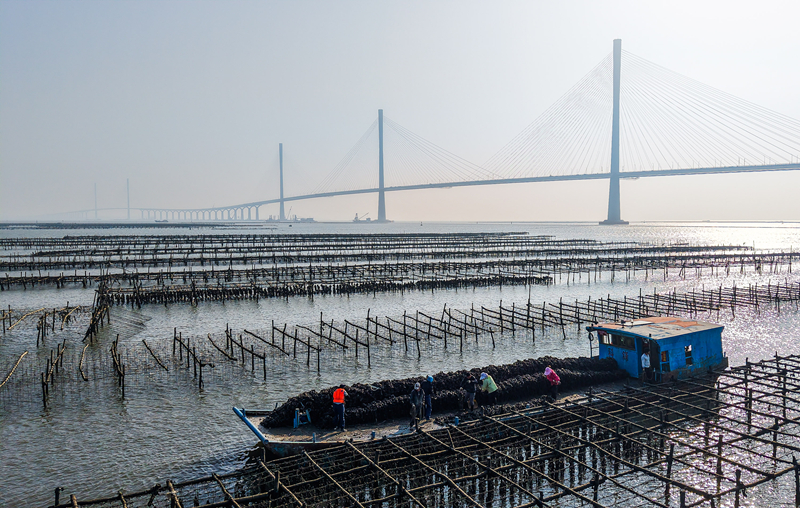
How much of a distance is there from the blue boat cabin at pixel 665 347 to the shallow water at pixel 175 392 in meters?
7.05

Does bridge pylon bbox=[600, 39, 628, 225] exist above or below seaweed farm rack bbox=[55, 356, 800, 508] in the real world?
above

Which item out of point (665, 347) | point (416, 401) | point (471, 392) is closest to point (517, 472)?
point (471, 392)

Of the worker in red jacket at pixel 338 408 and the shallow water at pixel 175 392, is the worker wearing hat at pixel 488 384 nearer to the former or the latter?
the worker in red jacket at pixel 338 408

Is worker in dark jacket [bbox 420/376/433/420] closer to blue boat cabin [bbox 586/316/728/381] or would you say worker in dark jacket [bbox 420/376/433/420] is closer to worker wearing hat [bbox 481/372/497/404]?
worker wearing hat [bbox 481/372/497/404]

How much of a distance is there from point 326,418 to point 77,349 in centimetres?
1992

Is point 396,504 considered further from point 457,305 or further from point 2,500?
point 457,305

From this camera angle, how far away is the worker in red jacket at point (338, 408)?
16.8 meters

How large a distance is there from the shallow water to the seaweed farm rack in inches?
77.4

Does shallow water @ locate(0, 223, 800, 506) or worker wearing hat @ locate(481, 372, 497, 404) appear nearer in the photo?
shallow water @ locate(0, 223, 800, 506)

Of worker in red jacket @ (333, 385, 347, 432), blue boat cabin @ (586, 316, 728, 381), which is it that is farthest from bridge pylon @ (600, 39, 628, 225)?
worker in red jacket @ (333, 385, 347, 432)

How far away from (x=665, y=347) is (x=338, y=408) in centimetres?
1299

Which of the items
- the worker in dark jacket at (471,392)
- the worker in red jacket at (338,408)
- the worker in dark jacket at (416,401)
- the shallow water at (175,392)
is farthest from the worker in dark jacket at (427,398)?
the shallow water at (175,392)

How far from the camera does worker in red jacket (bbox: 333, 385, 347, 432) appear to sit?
16.8 meters

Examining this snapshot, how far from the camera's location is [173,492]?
41.3 ft
